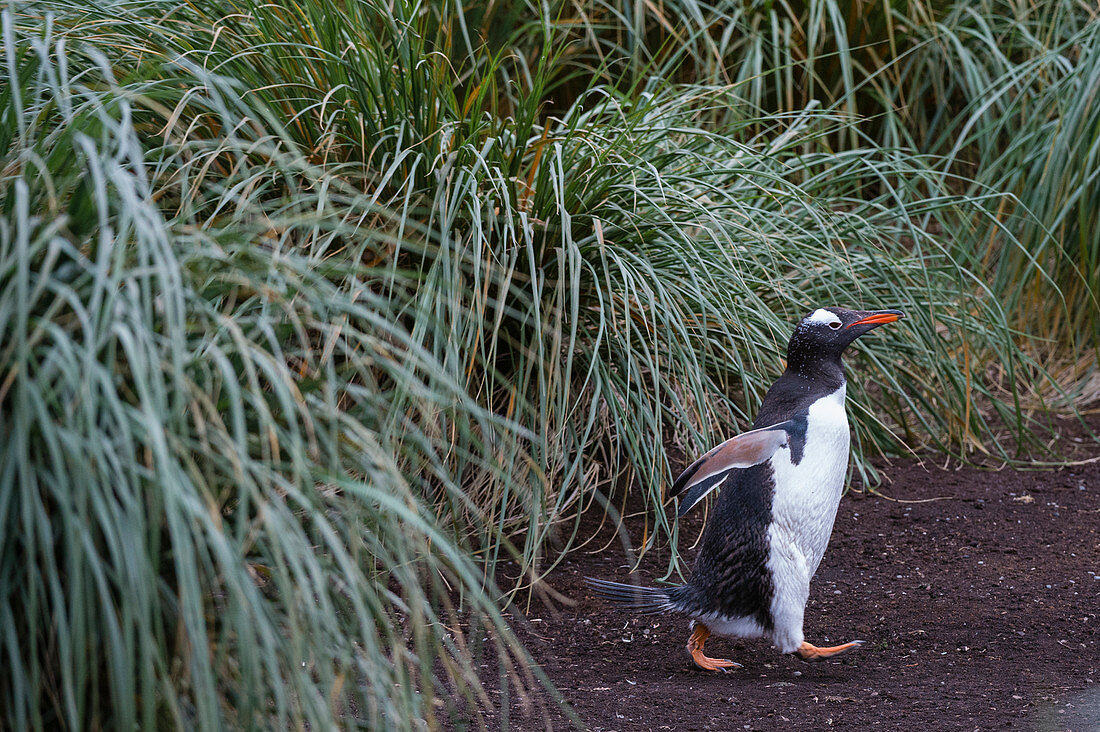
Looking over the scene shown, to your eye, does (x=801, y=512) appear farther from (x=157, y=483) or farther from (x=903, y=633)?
(x=157, y=483)

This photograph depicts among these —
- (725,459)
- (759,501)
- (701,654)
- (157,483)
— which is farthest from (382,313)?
(157,483)

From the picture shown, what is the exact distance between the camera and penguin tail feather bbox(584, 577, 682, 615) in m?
2.62

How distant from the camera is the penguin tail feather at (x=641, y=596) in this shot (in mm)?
2623

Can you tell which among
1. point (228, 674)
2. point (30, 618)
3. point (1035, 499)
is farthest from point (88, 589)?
point (1035, 499)

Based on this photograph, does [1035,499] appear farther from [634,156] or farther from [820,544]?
[634,156]

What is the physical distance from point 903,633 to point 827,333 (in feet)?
2.50

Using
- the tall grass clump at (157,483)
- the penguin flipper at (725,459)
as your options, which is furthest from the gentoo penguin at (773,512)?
the tall grass clump at (157,483)

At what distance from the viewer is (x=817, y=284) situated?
3.56 metres

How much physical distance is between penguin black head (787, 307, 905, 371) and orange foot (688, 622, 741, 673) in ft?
2.19

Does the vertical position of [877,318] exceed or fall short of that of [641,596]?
it exceeds it

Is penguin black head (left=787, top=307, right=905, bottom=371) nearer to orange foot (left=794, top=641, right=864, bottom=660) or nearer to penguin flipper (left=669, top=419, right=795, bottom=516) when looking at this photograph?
penguin flipper (left=669, top=419, right=795, bottom=516)

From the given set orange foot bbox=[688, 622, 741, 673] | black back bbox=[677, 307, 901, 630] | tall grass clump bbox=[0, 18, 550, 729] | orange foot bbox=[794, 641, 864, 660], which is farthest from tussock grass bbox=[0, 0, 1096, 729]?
orange foot bbox=[794, 641, 864, 660]

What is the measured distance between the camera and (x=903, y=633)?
2.74 meters

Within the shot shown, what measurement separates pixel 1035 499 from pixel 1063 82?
6.04ft
